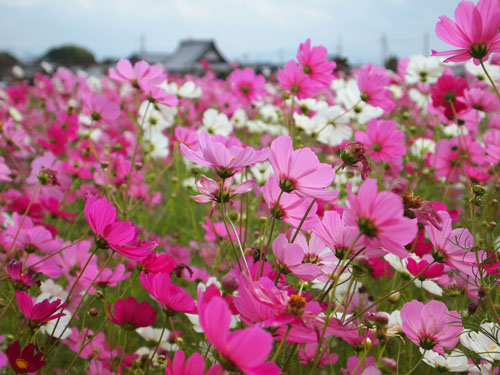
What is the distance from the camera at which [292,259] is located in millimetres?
487

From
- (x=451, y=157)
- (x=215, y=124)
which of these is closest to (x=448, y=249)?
(x=451, y=157)

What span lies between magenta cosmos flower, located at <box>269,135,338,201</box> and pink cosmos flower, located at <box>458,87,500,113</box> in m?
0.74

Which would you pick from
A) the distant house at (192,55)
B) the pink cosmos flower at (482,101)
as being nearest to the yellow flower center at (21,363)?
the pink cosmos flower at (482,101)

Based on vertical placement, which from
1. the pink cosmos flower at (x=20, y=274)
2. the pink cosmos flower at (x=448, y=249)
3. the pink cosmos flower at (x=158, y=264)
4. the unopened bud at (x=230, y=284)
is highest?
the unopened bud at (x=230, y=284)

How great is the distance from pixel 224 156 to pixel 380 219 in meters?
0.18

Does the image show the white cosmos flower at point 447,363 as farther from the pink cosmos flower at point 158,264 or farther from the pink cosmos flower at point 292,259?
the pink cosmos flower at point 158,264

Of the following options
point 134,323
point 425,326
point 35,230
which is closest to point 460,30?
point 425,326

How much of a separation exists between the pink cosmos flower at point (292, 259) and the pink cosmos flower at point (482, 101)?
775 millimetres

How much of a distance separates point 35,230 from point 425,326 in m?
0.62

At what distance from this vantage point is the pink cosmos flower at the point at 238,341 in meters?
0.32

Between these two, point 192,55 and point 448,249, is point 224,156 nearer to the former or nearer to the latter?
point 448,249

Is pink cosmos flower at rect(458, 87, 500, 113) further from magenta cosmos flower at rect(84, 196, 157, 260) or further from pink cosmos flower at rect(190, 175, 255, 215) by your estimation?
magenta cosmos flower at rect(84, 196, 157, 260)

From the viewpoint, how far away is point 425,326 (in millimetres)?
525

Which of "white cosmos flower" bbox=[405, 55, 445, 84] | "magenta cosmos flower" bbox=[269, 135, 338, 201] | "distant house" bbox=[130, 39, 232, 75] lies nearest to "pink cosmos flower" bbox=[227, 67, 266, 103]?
"white cosmos flower" bbox=[405, 55, 445, 84]
